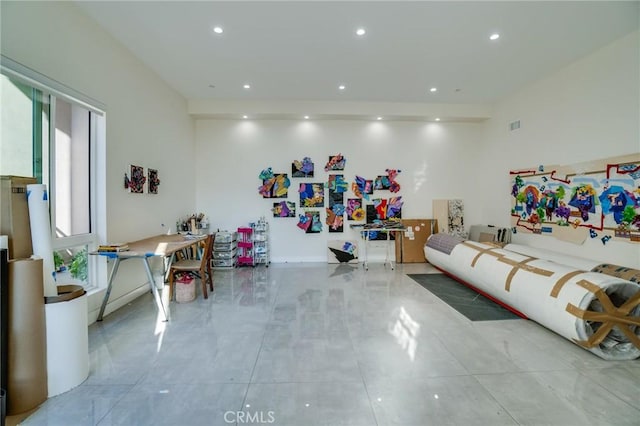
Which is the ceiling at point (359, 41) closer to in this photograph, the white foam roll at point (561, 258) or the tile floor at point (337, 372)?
the white foam roll at point (561, 258)

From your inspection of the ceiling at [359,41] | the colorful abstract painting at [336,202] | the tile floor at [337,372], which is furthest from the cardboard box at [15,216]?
→ the colorful abstract painting at [336,202]

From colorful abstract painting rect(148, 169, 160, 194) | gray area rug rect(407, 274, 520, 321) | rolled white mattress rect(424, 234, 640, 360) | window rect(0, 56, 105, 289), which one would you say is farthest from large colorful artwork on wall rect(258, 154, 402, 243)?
window rect(0, 56, 105, 289)

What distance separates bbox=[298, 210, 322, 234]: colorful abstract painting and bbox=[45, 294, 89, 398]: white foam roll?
14.0 ft

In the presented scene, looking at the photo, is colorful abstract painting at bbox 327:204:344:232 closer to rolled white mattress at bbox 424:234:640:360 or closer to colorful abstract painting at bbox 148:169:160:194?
rolled white mattress at bbox 424:234:640:360

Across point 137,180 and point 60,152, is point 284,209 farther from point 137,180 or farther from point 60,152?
point 60,152

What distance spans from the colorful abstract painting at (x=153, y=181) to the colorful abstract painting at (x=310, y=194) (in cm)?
276

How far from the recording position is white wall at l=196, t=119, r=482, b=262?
6.01 m

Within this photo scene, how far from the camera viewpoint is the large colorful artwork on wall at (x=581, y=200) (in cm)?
342

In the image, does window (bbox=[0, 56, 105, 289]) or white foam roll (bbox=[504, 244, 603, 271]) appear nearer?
window (bbox=[0, 56, 105, 289])

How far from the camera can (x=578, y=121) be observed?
4051 mm

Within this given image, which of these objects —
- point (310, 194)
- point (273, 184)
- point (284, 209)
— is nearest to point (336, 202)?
point (310, 194)

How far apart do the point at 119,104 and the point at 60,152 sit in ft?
3.27

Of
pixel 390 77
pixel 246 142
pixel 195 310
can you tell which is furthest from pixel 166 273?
pixel 390 77

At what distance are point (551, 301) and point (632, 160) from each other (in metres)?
2.31
